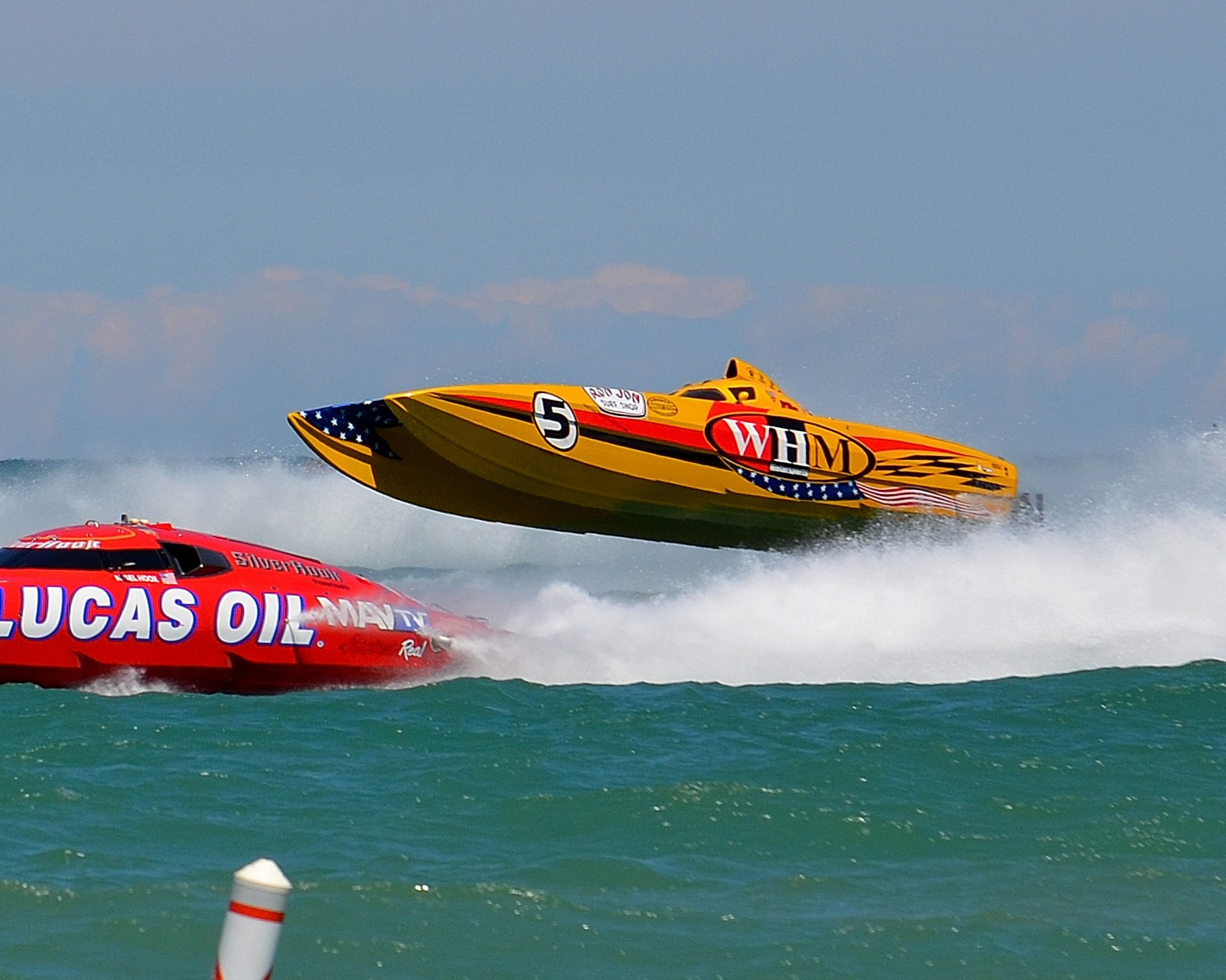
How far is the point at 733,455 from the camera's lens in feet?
52.3

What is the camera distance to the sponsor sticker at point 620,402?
50.3 ft

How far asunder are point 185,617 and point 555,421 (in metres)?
4.98

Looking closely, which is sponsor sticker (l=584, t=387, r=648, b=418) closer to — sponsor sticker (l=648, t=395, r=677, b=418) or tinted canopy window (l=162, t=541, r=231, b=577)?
sponsor sticker (l=648, t=395, r=677, b=418)

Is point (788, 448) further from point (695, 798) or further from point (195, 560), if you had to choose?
point (695, 798)

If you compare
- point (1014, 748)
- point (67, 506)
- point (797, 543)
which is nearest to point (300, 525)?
point (67, 506)

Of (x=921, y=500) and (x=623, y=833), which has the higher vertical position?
(x=921, y=500)

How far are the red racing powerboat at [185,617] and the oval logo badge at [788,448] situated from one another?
4.93 metres

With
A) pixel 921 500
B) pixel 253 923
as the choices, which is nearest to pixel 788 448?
pixel 921 500

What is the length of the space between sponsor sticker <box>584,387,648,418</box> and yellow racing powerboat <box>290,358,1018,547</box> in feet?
0.04

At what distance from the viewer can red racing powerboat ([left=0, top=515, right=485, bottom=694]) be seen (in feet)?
35.3

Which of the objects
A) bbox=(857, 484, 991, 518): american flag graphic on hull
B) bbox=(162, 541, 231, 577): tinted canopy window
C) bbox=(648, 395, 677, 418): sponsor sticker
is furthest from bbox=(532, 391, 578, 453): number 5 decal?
bbox=(162, 541, 231, 577): tinted canopy window

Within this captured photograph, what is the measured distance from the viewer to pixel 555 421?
15.2 m

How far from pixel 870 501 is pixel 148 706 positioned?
28.5 feet

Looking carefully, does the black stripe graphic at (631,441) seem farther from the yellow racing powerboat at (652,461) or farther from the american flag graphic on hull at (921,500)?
the american flag graphic on hull at (921,500)
